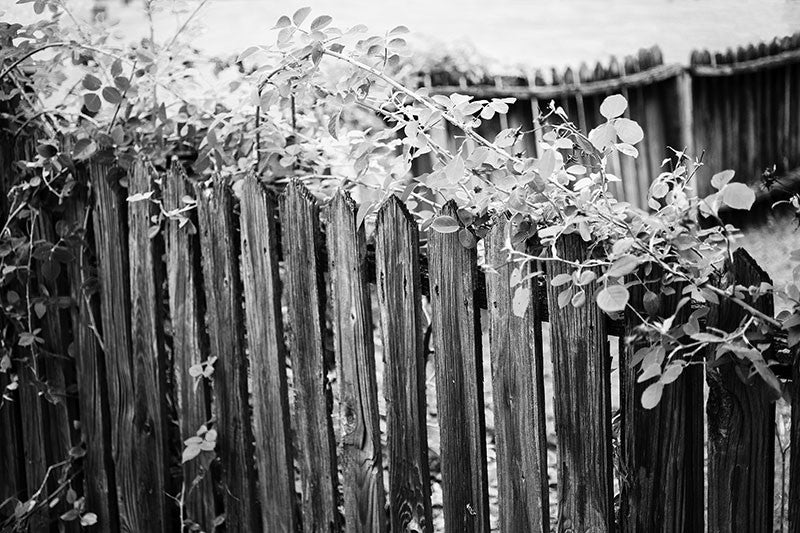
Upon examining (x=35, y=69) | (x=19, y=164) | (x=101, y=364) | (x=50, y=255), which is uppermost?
(x=35, y=69)

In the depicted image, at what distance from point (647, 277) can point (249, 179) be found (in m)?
1.16

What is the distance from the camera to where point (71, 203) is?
282cm

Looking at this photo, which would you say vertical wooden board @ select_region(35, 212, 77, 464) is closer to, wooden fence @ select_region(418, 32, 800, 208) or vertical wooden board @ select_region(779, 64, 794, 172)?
wooden fence @ select_region(418, 32, 800, 208)

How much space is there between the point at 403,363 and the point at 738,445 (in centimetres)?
81

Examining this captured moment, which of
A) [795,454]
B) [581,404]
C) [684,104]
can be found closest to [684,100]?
[684,104]

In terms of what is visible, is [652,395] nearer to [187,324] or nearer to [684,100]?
[187,324]

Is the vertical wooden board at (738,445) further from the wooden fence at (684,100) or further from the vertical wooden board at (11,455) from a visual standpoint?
the wooden fence at (684,100)

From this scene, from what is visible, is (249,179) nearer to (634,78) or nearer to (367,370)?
(367,370)

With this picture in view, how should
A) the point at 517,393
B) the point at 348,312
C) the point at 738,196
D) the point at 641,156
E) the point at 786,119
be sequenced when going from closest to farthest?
1. the point at 738,196
2. the point at 517,393
3. the point at 348,312
4. the point at 641,156
5. the point at 786,119

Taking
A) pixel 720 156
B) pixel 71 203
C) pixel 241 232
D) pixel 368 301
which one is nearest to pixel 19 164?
pixel 71 203

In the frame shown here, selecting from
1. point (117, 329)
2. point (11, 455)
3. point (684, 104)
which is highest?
point (684, 104)

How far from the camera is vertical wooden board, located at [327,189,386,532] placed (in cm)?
219

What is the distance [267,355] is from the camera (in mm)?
2436

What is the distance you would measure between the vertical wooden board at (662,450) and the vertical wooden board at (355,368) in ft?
2.34
